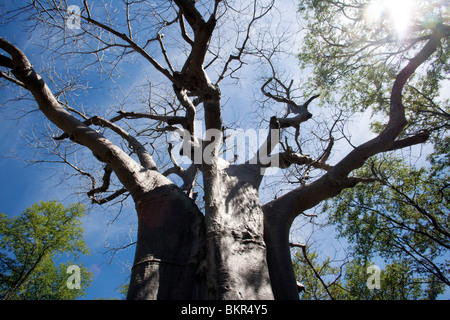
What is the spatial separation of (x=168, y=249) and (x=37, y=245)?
9930 millimetres

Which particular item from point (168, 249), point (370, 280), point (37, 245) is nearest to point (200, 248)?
point (168, 249)

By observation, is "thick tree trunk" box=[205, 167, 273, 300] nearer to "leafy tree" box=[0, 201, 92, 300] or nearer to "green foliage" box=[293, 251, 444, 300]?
"green foliage" box=[293, 251, 444, 300]

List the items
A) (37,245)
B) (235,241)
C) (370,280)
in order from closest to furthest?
Answer: 1. (235,241)
2. (370,280)
3. (37,245)

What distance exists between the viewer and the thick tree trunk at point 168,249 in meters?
2.01

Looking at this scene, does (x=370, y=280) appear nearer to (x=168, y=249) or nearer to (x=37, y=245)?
Answer: (x=168, y=249)

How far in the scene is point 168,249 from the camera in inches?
87.3

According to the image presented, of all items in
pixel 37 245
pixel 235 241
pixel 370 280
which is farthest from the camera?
pixel 37 245

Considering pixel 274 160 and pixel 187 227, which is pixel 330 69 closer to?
pixel 274 160

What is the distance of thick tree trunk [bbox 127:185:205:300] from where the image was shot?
2.01 m

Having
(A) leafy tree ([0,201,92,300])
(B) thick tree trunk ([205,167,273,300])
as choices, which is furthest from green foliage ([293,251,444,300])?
(A) leafy tree ([0,201,92,300])
